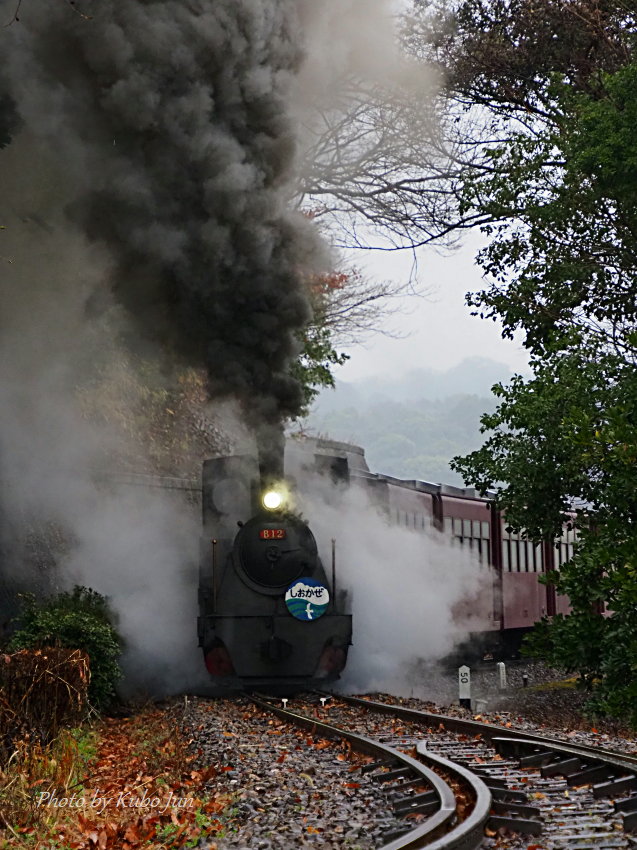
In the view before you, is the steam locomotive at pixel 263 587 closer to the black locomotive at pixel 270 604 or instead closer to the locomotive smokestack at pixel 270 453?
the black locomotive at pixel 270 604

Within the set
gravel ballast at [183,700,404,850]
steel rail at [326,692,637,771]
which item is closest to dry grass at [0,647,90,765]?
gravel ballast at [183,700,404,850]

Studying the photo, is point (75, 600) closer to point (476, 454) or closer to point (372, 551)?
point (372, 551)

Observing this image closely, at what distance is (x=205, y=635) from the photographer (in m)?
10.8

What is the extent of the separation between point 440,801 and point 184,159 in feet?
25.7

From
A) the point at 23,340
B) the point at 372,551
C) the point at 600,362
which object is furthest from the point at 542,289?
the point at 23,340

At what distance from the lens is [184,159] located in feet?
36.9

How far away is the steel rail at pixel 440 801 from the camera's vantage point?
4.64m

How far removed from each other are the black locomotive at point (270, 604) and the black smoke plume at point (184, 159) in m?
1.08

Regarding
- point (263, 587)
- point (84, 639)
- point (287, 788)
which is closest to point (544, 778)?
point (287, 788)

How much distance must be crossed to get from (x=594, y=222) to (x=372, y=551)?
4.77 meters

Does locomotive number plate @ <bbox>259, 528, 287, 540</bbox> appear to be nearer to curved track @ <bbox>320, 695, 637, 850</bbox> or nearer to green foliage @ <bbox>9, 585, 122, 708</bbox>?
green foliage @ <bbox>9, 585, 122, 708</bbox>

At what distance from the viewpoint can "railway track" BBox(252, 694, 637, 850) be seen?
492cm

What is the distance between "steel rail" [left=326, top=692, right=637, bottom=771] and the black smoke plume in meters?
2.99

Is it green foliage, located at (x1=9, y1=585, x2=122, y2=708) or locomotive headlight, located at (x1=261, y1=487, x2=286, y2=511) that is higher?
locomotive headlight, located at (x1=261, y1=487, x2=286, y2=511)
